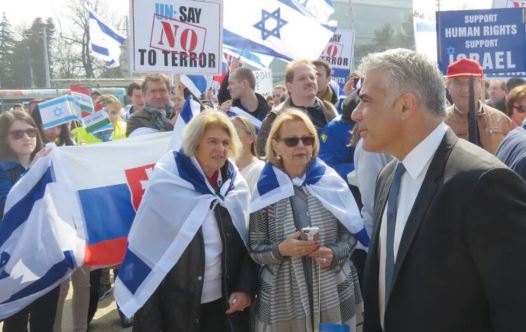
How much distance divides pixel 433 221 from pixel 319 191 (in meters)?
1.69

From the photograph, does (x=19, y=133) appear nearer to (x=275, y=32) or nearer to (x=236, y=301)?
(x=236, y=301)

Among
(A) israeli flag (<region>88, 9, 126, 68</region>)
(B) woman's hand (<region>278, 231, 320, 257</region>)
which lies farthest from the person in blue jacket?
(A) israeli flag (<region>88, 9, 126, 68</region>)

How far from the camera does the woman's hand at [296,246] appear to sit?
3.16 m

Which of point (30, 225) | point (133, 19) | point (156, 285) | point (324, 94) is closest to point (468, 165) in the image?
point (156, 285)

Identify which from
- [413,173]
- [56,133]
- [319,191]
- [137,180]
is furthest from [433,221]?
[56,133]

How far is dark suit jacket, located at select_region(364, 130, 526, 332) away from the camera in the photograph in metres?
1.63

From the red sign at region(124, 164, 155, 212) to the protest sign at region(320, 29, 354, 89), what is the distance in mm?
5808

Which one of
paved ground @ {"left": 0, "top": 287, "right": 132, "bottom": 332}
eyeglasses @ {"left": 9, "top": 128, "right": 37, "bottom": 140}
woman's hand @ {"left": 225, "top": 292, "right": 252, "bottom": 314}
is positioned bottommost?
paved ground @ {"left": 0, "top": 287, "right": 132, "bottom": 332}

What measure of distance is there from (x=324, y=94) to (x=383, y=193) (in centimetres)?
426

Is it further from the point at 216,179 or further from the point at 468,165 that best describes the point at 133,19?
the point at 468,165

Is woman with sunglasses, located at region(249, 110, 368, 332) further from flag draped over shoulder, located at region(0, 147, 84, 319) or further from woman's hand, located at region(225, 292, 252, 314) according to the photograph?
flag draped over shoulder, located at region(0, 147, 84, 319)

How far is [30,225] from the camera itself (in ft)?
12.9

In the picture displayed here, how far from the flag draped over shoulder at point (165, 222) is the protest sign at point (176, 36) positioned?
1.90 meters

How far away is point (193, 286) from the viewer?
328 centimetres
